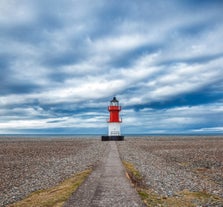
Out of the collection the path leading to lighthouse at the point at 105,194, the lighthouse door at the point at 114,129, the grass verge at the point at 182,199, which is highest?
the lighthouse door at the point at 114,129

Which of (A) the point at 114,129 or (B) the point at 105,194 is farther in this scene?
(A) the point at 114,129

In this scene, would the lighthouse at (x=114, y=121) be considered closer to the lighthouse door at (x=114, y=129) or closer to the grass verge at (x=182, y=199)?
the lighthouse door at (x=114, y=129)

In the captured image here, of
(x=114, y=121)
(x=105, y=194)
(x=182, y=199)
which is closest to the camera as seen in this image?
(x=105, y=194)

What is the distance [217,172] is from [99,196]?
8.97 meters

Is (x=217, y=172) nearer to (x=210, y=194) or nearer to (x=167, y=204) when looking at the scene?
(x=210, y=194)

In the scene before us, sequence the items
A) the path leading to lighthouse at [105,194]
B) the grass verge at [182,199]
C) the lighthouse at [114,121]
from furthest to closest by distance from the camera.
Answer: the lighthouse at [114,121] → the grass verge at [182,199] → the path leading to lighthouse at [105,194]

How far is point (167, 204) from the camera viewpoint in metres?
8.34

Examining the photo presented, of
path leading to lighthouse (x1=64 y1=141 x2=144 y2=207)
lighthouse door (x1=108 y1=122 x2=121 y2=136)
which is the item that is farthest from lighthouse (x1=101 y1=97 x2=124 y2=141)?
path leading to lighthouse (x1=64 y1=141 x2=144 y2=207)

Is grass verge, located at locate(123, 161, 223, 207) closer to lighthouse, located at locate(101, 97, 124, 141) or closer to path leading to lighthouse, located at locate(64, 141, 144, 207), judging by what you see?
path leading to lighthouse, located at locate(64, 141, 144, 207)

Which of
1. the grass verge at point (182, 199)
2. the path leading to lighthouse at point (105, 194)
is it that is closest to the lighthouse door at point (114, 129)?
the path leading to lighthouse at point (105, 194)

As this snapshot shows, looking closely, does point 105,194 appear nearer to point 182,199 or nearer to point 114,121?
point 182,199

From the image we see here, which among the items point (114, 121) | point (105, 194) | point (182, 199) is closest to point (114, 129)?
point (114, 121)

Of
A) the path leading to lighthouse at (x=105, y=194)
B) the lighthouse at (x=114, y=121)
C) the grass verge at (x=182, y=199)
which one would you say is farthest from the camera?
the lighthouse at (x=114, y=121)

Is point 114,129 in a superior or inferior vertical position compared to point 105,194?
superior
